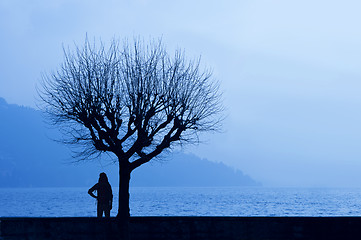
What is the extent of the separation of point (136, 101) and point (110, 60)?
2106 millimetres

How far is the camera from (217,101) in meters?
21.6
